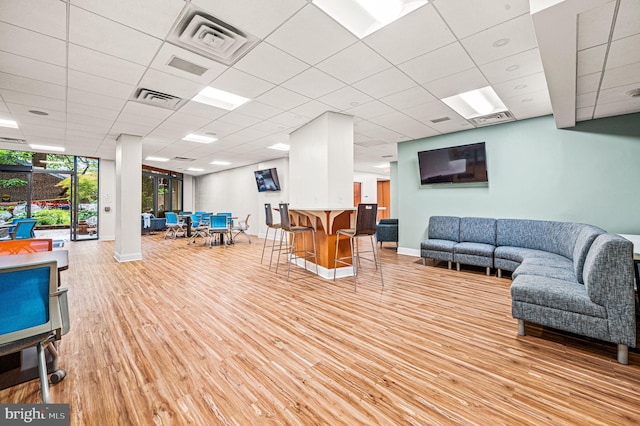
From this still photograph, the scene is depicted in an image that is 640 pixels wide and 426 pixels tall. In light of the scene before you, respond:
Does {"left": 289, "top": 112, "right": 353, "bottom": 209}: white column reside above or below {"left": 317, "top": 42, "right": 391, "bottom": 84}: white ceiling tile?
below

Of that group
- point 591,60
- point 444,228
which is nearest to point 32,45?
point 591,60

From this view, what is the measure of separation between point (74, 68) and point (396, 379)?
453 cm

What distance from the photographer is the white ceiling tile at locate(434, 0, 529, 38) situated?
83.3 inches

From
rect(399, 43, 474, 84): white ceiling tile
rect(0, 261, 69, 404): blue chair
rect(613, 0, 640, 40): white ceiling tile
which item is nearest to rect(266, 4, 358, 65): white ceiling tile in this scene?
rect(399, 43, 474, 84): white ceiling tile

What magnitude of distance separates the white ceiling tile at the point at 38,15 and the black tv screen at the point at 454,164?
19.2 ft

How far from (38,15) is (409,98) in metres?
4.04

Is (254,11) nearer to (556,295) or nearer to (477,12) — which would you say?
(477,12)

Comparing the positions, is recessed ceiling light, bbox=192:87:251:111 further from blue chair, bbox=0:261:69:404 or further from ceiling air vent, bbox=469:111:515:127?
ceiling air vent, bbox=469:111:515:127

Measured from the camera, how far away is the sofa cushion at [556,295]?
2105 mm

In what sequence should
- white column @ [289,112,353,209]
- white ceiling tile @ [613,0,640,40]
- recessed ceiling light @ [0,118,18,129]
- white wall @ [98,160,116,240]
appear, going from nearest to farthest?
white ceiling tile @ [613,0,640,40] < white column @ [289,112,353,209] < recessed ceiling light @ [0,118,18,129] < white wall @ [98,160,116,240]

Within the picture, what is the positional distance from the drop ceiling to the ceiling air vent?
12 cm

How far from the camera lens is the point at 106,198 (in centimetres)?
915

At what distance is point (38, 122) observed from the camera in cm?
500

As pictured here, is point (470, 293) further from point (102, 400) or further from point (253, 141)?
point (253, 141)
